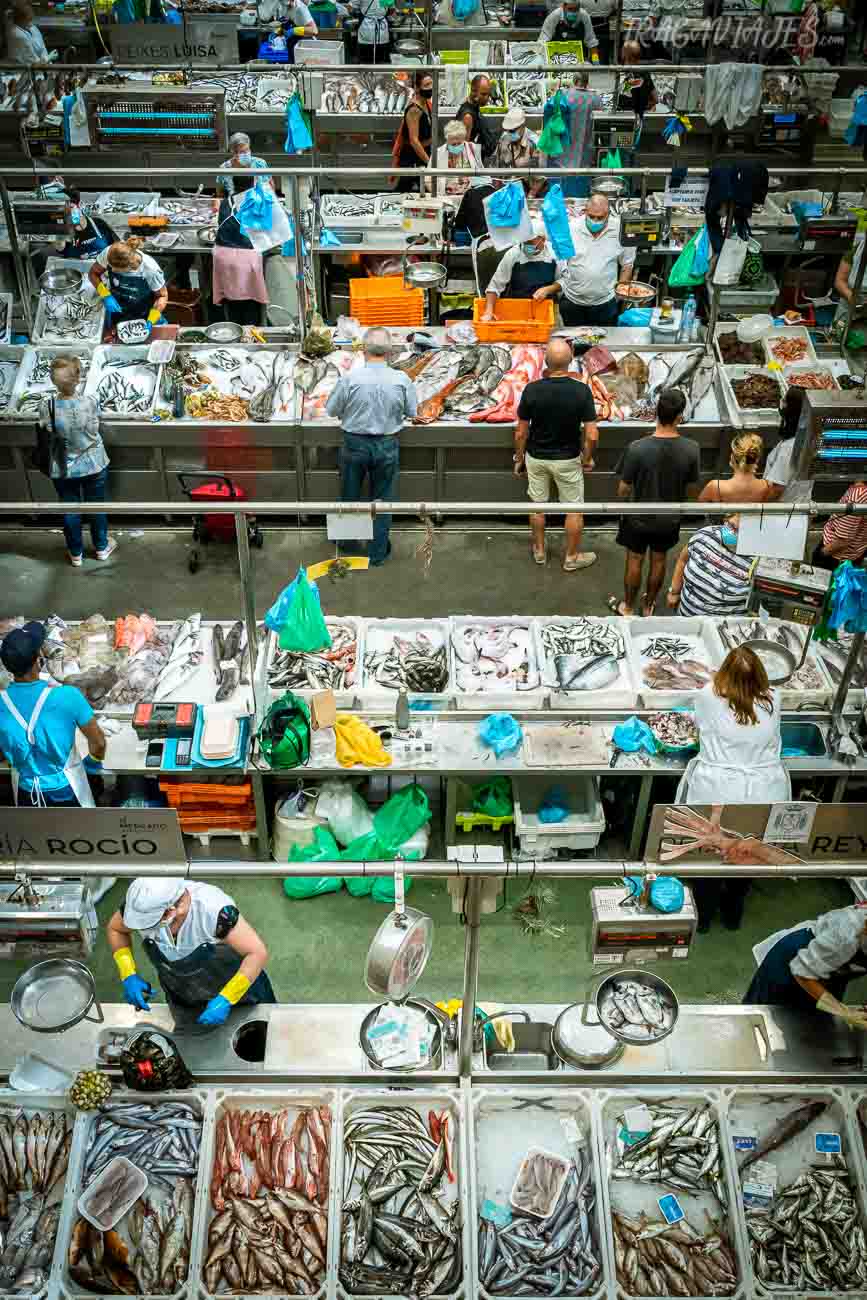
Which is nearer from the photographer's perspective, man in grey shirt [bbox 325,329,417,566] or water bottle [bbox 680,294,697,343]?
man in grey shirt [bbox 325,329,417,566]

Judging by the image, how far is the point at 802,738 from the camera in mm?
7391

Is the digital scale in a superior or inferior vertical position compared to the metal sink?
superior

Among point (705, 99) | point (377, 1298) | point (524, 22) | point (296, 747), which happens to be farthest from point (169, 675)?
point (524, 22)

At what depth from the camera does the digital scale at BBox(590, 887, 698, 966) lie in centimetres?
429

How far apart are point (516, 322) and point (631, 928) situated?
24.3 feet

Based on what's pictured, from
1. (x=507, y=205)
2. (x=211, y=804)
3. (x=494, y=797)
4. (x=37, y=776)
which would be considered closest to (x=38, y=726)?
(x=37, y=776)

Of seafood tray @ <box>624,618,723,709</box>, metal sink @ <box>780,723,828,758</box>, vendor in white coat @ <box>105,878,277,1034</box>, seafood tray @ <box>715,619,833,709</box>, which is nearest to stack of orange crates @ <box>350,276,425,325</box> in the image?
seafood tray @ <box>624,618,723,709</box>

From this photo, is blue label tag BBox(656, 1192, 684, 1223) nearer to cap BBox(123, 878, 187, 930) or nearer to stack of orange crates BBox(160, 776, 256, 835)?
cap BBox(123, 878, 187, 930)

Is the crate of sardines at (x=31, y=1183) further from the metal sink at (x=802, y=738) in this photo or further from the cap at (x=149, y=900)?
the metal sink at (x=802, y=738)

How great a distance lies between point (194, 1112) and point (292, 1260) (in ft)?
2.14

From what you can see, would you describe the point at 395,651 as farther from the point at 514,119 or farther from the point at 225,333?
the point at 514,119

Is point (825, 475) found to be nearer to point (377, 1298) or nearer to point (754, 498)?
point (754, 498)

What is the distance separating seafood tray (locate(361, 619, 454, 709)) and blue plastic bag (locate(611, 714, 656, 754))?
1039 millimetres

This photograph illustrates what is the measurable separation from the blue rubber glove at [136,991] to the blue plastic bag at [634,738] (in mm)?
3209
